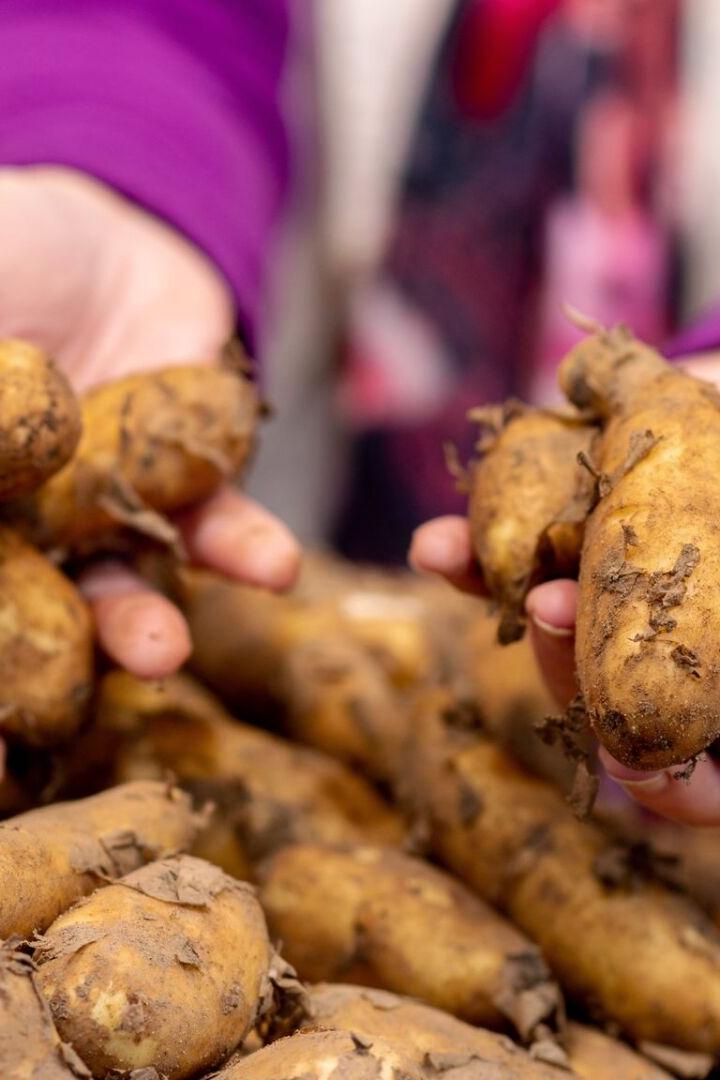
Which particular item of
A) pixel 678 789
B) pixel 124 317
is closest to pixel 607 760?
pixel 678 789

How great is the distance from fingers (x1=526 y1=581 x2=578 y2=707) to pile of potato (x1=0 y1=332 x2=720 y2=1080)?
53 mm

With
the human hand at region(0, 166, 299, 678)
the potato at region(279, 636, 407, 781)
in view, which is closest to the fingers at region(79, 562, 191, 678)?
the human hand at region(0, 166, 299, 678)

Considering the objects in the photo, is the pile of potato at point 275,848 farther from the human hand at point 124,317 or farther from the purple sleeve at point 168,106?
the purple sleeve at point 168,106

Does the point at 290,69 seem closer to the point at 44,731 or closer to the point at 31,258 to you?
the point at 31,258

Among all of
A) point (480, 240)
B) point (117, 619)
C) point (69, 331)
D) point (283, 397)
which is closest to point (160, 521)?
point (117, 619)

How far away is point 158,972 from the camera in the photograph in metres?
0.81

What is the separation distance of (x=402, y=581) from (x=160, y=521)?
97cm

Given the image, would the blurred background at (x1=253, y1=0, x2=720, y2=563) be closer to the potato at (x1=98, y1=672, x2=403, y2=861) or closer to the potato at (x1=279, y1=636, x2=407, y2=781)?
the potato at (x1=279, y1=636, x2=407, y2=781)

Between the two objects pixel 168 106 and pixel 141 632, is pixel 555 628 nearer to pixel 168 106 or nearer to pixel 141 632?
pixel 141 632

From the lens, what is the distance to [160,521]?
1262 millimetres

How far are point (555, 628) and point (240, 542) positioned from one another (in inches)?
19.1

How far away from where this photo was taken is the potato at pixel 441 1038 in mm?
892

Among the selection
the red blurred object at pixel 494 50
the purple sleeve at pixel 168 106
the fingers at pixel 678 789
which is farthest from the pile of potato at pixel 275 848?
the red blurred object at pixel 494 50

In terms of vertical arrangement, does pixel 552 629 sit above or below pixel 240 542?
above
